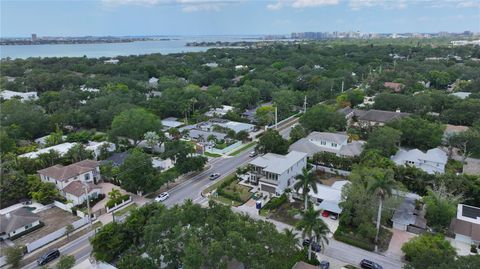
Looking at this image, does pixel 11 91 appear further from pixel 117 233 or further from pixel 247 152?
pixel 117 233

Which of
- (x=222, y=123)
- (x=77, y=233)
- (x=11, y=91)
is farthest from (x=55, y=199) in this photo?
(x=11, y=91)

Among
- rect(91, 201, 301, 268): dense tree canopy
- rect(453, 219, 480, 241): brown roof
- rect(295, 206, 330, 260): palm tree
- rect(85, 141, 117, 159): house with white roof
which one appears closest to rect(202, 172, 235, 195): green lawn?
rect(91, 201, 301, 268): dense tree canopy

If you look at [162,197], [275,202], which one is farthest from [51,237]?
[275,202]

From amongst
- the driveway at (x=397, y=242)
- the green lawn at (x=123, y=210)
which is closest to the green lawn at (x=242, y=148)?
the green lawn at (x=123, y=210)

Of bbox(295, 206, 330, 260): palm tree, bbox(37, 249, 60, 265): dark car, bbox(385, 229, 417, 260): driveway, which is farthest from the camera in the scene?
bbox(385, 229, 417, 260): driveway

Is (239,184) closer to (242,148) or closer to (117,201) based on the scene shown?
(242,148)

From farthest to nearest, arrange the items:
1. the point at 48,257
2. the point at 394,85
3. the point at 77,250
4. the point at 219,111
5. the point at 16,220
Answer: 1. the point at 394,85
2. the point at 219,111
3. the point at 16,220
4. the point at 77,250
5. the point at 48,257

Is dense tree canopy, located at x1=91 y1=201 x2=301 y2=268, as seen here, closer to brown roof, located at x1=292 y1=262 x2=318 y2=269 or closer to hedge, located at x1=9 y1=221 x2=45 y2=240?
brown roof, located at x1=292 y1=262 x2=318 y2=269

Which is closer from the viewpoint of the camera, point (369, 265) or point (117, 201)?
point (369, 265)
